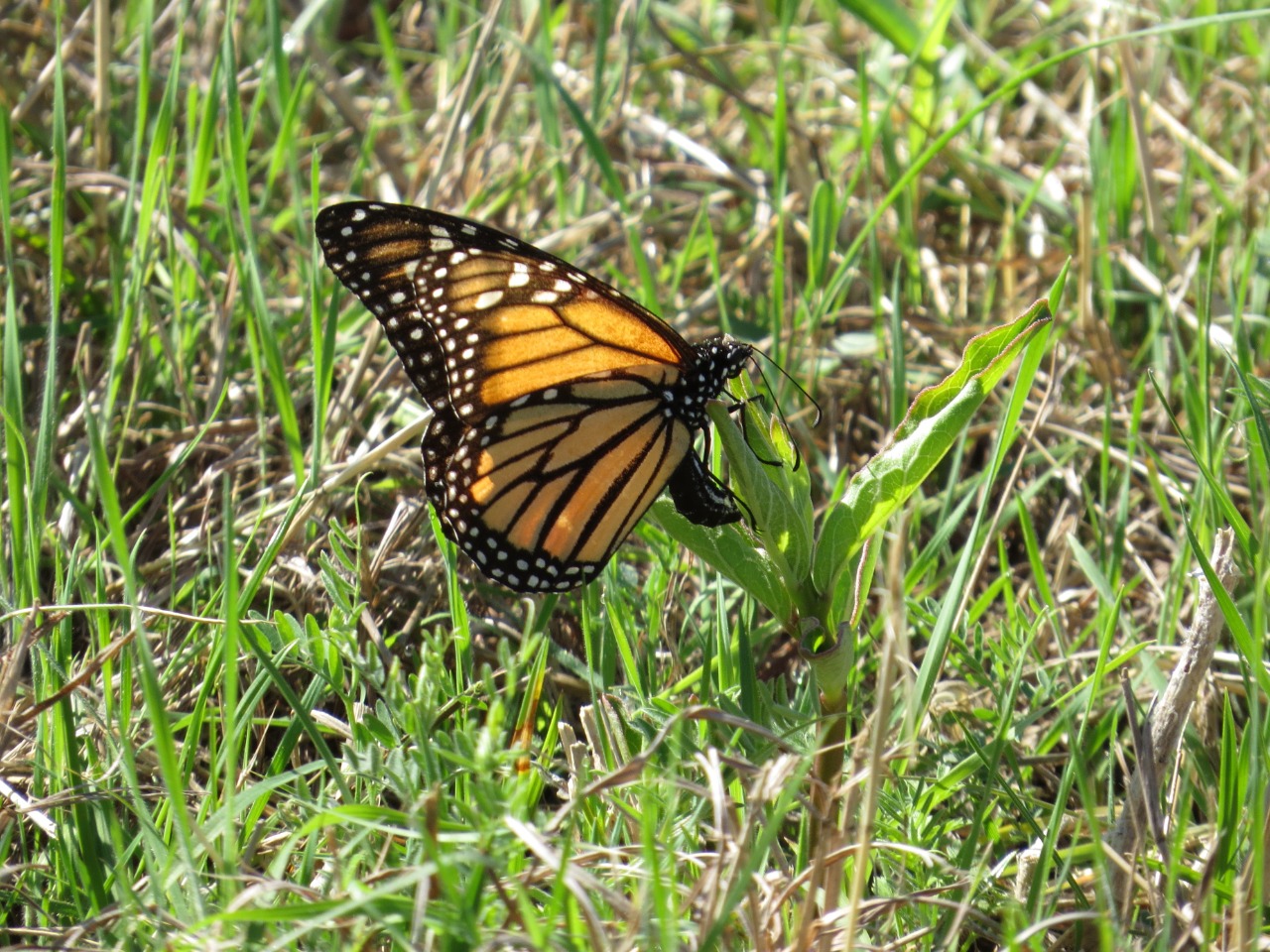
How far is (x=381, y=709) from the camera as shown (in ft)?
7.41

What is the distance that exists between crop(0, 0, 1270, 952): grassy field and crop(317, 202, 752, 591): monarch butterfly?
20 cm

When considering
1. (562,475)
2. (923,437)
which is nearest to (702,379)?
(562,475)

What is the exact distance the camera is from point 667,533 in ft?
7.59

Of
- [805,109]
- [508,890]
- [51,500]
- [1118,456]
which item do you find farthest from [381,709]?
[805,109]

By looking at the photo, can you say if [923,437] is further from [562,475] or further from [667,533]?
[562,475]

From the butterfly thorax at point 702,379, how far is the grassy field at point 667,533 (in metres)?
0.19

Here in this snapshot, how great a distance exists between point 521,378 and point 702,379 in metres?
0.44

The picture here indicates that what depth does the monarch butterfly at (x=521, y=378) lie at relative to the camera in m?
2.71

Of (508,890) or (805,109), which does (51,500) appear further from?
(805,109)

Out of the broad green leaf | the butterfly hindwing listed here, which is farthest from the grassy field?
the butterfly hindwing

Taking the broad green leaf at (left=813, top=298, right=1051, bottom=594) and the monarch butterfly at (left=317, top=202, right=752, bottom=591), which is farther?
the monarch butterfly at (left=317, top=202, right=752, bottom=591)

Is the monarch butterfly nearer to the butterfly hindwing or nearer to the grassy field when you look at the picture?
the butterfly hindwing

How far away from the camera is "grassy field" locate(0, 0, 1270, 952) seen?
188 cm

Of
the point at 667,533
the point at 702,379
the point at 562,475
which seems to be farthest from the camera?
the point at 562,475
